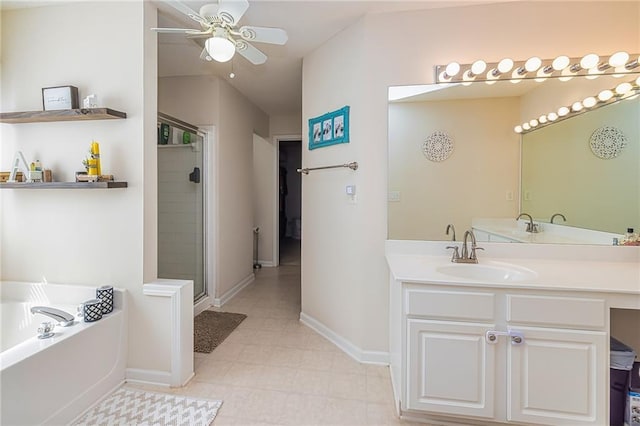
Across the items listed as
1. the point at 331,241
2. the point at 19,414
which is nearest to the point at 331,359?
the point at 331,241

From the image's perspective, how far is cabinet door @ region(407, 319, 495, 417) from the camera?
1522 mm

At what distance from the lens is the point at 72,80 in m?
2.03

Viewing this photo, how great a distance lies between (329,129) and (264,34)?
3.18 ft

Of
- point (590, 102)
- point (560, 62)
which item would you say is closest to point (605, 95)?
point (590, 102)

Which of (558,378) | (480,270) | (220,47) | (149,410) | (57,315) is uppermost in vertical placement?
(220,47)

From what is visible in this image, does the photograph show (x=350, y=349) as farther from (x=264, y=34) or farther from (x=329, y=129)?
(x=264, y=34)

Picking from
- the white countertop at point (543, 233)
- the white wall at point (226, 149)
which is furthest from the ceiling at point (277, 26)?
the white countertop at point (543, 233)

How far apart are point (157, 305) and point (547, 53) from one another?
121 inches

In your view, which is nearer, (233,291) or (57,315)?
(57,315)

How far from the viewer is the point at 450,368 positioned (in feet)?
5.06

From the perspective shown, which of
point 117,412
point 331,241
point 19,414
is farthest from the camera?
point 331,241

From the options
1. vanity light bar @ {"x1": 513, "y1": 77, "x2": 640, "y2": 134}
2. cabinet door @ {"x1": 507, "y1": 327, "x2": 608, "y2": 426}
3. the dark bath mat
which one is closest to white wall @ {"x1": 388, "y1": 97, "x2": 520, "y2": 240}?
vanity light bar @ {"x1": 513, "y1": 77, "x2": 640, "y2": 134}

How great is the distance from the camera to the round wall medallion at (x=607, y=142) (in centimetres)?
192

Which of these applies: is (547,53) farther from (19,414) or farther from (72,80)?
(19,414)
